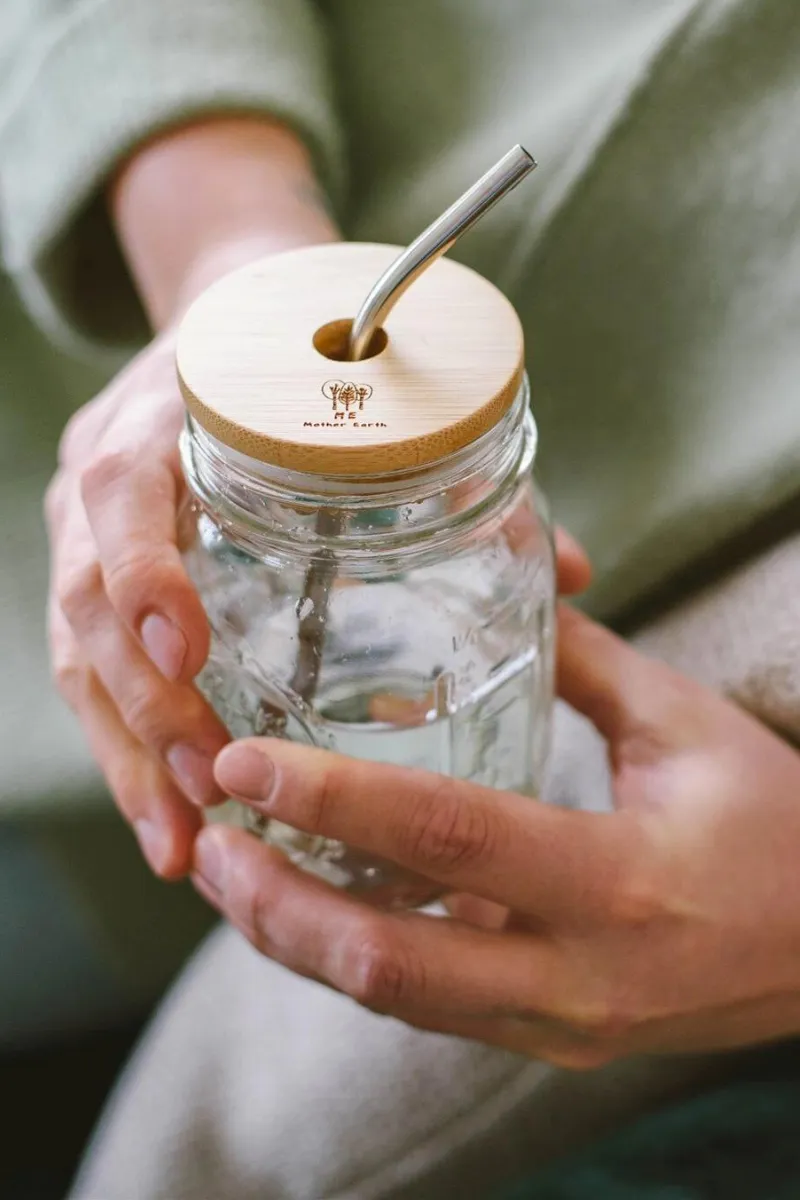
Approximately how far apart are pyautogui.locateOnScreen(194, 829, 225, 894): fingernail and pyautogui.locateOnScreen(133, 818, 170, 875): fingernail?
0.7 inches

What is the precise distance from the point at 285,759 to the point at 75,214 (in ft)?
0.94

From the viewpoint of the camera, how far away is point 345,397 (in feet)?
0.78

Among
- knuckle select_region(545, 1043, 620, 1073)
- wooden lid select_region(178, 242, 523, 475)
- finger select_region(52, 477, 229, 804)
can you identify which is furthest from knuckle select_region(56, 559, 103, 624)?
knuckle select_region(545, 1043, 620, 1073)

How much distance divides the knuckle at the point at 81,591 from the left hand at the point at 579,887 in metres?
0.08

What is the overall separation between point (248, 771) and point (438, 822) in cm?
5

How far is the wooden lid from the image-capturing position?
23 centimetres

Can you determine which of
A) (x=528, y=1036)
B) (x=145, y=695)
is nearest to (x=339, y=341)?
(x=145, y=695)

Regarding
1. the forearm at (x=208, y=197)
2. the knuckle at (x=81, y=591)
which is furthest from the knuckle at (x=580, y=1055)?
the forearm at (x=208, y=197)

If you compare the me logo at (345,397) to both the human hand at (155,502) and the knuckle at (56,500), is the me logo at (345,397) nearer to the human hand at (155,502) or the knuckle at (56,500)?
the human hand at (155,502)

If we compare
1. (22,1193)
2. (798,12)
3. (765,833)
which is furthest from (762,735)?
(22,1193)

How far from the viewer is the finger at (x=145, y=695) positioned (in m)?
0.31

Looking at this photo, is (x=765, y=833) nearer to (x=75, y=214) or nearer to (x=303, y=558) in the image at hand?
(x=303, y=558)

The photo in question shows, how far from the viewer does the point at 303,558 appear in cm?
27

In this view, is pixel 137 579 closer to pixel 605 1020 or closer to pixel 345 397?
pixel 345 397
